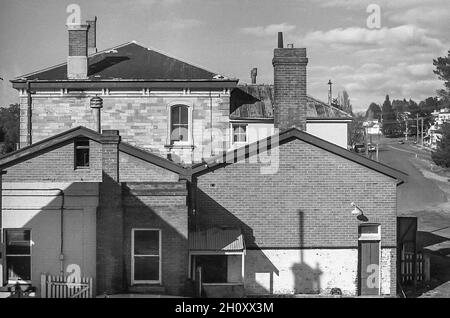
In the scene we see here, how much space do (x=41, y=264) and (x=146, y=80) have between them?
1020cm

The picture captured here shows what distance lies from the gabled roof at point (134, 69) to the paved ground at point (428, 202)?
9.32 meters

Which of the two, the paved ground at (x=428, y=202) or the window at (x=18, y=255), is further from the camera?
the paved ground at (x=428, y=202)

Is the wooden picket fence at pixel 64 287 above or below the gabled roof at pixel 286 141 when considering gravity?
below

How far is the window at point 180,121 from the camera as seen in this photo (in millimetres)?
21469

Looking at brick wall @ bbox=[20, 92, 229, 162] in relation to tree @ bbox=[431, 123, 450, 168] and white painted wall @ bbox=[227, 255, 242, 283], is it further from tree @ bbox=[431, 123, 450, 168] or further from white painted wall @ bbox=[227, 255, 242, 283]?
tree @ bbox=[431, 123, 450, 168]

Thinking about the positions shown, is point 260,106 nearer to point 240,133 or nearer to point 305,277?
point 240,133

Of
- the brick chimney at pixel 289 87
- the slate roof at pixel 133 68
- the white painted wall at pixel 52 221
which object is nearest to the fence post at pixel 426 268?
the brick chimney at pixel 289 87

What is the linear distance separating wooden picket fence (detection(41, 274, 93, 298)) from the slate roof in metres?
10.5

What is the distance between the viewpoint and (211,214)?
14.0 m

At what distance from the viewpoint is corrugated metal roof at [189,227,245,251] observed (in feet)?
43.2

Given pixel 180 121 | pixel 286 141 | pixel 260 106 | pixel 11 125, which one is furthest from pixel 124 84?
pixel 286 141

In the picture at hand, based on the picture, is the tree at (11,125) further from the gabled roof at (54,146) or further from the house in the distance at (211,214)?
the house in the distance at (211,214)

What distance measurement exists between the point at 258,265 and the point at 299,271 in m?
0.99
